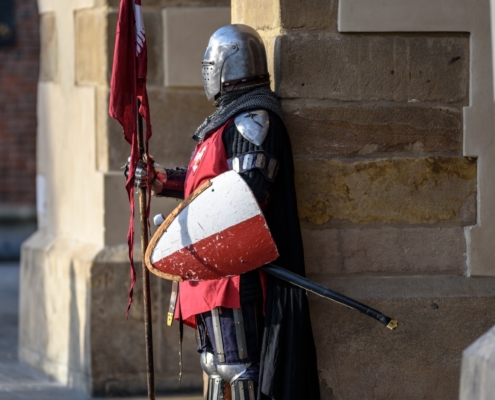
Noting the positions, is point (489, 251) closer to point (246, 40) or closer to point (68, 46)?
point (246, 40)

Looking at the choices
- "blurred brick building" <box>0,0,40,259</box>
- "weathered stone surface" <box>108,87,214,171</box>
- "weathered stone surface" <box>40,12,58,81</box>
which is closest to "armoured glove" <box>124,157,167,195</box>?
"weathered stone surface" <box>108,87,214,171</box>

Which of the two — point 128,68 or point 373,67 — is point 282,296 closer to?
point 373,67

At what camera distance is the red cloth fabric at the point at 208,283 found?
4059 millimetres

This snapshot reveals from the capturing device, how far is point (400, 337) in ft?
13.9

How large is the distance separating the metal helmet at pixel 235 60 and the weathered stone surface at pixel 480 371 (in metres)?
1.50

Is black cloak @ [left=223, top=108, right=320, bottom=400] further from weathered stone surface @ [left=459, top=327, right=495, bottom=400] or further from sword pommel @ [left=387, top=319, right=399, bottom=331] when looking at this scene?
weathered stone surface @ [left=459, top=327, right=495, bottom=400]

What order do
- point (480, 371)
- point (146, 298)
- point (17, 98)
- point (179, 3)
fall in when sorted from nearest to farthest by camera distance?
point (480, 371), point (146, 298), point (179, 3), point (17, 98)

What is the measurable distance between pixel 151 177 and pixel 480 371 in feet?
6.19

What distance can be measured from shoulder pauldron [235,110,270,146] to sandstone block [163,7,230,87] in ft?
7.22

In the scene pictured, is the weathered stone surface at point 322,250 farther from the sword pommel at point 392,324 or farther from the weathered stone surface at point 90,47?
the weathered stone surface at point 90,47

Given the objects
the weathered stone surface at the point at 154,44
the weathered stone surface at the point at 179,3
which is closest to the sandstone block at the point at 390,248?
the weathered stone surface at the point at 154,44

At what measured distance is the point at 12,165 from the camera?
11641 millimetres

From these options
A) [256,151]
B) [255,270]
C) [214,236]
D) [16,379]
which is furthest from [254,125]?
[16,379]

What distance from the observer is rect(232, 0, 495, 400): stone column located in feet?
13.8
